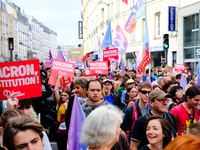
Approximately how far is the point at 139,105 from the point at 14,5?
78.9 m

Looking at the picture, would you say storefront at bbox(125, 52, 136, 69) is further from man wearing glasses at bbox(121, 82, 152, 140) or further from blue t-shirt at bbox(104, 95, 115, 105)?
man wearing glasses at bbox(121, 82, 152, 140)

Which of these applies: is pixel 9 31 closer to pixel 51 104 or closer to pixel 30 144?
pixel 51 104

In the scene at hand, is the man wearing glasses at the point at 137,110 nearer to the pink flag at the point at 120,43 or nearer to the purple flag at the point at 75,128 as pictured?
the purple flag at the point at 75,128

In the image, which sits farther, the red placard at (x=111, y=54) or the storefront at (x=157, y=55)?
the storefront at (x=157, y=55)

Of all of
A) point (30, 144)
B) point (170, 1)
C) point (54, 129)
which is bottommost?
point (54, 129)

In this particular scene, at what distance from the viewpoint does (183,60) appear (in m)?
19.7

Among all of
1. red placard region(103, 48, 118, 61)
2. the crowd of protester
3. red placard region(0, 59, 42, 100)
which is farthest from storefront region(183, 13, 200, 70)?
red placard region(0, 59, 42, 100)

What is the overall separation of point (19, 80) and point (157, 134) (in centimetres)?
239

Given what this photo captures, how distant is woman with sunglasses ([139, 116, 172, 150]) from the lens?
313 cm

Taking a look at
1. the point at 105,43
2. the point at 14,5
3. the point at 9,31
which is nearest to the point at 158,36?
the point at 105,43

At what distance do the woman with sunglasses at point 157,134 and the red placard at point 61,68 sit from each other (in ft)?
12.9

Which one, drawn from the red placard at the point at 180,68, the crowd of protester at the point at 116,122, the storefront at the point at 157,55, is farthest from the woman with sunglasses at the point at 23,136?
the storefront at the point at 157,55

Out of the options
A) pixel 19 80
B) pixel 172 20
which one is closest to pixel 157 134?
pixel 19 80

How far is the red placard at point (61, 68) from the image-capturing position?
21.9 feet
